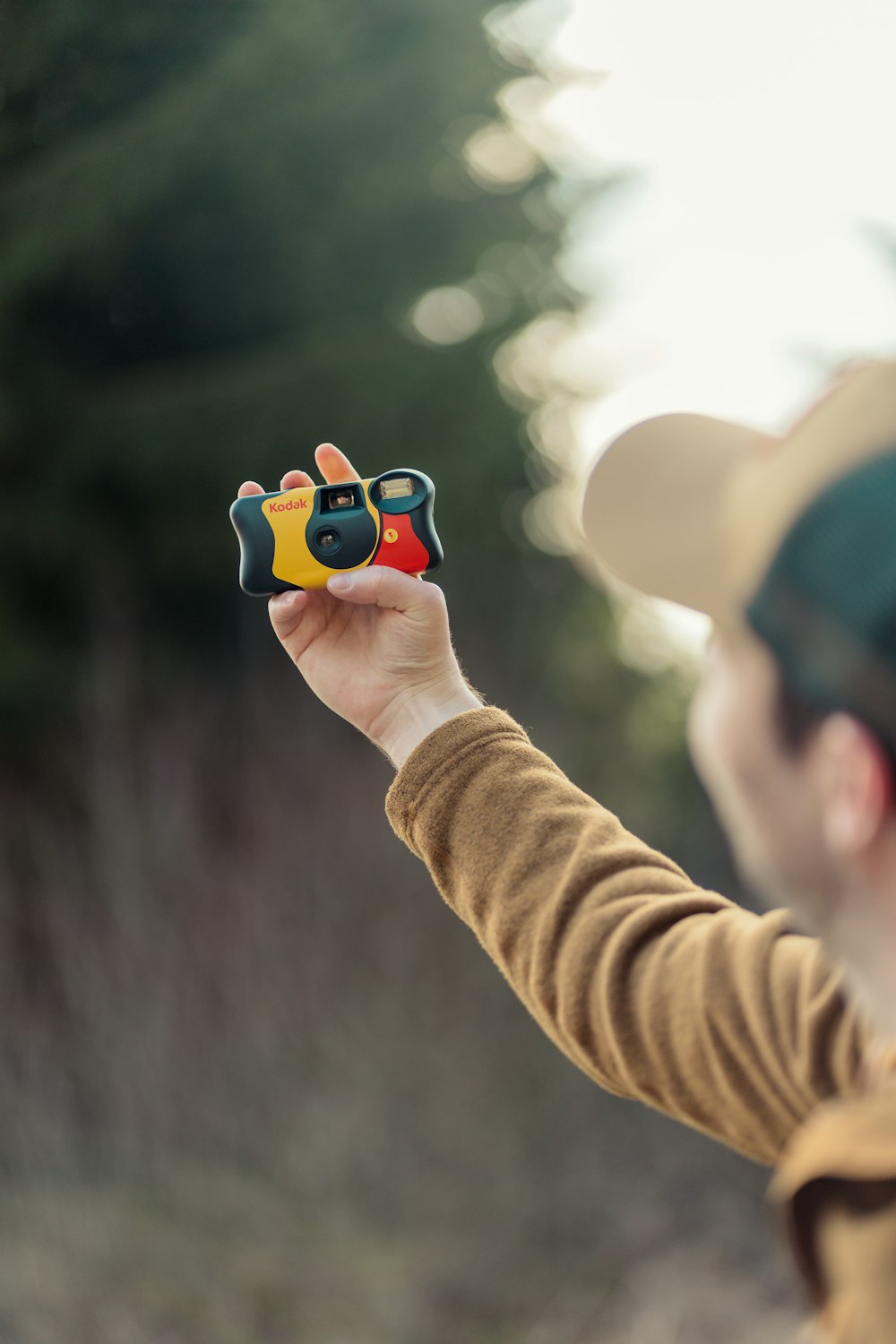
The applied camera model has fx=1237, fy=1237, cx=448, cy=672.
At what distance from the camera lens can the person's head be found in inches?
21.9

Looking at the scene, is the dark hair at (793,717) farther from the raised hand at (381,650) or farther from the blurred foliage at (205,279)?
the blurred foliage at (205,279)

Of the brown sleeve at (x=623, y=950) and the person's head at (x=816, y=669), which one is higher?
the person's head at (x=816, y=669)

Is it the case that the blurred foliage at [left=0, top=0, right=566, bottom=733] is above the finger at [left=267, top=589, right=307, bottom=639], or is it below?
above

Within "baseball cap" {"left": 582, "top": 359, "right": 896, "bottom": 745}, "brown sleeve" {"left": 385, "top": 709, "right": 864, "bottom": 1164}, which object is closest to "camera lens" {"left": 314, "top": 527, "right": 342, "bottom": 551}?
"brown sleeve" {"left": 385, "top": 709, "right": 864, "bottom": 1164}

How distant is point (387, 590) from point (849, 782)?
2.17ft

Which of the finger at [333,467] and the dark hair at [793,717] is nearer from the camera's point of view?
the dark hair at [793,717]

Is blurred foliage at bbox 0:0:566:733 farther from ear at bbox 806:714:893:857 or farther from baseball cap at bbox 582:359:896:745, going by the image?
ear at bbox 806:714:893:857

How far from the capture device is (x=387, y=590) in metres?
1.24

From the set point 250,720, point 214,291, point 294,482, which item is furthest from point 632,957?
point 214,291

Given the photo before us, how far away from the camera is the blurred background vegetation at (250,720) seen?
14.5 ft

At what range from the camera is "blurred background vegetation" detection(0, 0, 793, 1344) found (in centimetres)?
441

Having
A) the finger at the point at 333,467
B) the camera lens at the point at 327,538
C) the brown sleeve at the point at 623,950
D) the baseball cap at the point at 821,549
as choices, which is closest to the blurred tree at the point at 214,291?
the finger at the point at 333,467

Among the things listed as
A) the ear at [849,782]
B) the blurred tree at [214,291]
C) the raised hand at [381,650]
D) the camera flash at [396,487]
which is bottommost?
the ear at [849,782]

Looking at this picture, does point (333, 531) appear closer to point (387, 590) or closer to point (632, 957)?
point (387, 590)
